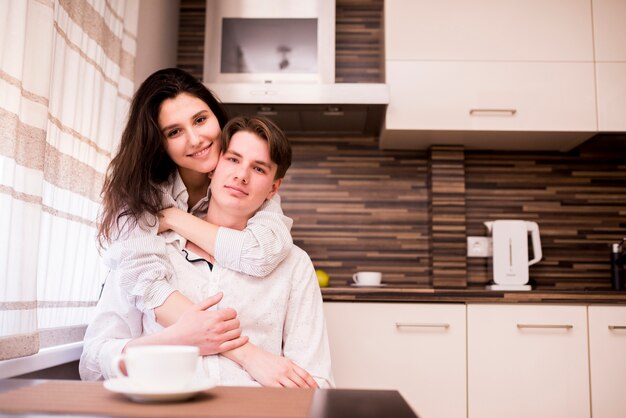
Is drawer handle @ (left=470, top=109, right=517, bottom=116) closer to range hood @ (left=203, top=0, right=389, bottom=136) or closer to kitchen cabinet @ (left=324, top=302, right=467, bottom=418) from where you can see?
range hood @ (left=203, top=0, right=389, bottom=136)

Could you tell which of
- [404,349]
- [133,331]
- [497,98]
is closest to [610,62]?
[497,98]

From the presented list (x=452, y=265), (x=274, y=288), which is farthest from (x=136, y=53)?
(x=452, y=265)

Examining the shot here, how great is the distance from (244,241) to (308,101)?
4.55ft

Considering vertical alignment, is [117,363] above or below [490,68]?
below

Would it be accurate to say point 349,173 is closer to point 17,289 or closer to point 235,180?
point 235,180

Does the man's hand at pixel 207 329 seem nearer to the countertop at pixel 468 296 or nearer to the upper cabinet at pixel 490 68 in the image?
the countertop at pixel 468 296

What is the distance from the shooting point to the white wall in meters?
2.57

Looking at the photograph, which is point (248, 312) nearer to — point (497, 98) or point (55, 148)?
point (55, 148)

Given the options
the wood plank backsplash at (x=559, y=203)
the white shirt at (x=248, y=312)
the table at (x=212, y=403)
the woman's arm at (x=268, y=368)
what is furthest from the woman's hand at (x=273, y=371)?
the wood plank backsplash at (x=559, y=203)

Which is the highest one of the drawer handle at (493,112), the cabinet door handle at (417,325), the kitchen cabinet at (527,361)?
the drawer handle at (493,112)

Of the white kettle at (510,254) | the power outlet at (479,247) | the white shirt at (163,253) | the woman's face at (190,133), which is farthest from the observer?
the power outlet at (479,247)

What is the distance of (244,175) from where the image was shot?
1479 mm

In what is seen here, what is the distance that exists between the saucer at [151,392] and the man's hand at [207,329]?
50 centimetres

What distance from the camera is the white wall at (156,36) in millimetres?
2566
